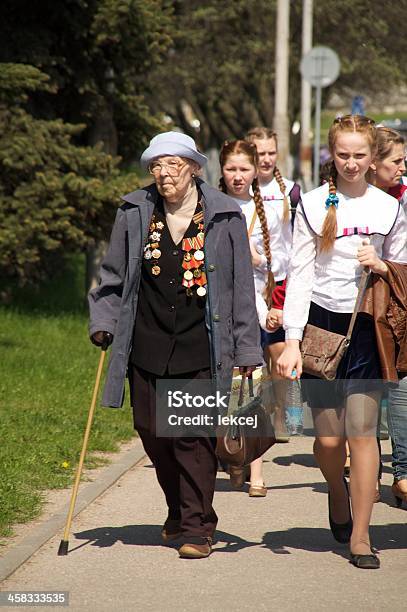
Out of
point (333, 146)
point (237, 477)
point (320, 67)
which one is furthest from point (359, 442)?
point (320, 67)

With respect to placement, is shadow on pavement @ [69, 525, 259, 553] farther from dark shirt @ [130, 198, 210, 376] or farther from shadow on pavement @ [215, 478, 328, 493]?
shadow on pavement @ [215, 478, 328, 493]

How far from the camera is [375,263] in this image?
237 inches

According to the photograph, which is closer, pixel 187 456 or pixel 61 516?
pixel 187 456

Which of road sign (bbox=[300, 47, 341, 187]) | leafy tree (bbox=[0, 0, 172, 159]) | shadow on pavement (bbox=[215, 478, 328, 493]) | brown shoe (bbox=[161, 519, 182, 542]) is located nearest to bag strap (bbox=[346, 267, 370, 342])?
brown shoe (bbox=[161, 519, 182, 542])

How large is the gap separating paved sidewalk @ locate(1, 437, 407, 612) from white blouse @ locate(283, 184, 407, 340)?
1.04 metres

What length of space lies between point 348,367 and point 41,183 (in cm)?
1013

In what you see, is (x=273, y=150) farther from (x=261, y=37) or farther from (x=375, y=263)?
(x=261, y=37)

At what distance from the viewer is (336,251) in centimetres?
616

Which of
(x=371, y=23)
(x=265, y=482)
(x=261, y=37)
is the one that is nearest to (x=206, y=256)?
(x=265, y=482)

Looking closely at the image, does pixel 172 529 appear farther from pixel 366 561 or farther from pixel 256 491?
pixel 256 491

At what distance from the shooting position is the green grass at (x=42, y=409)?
26.2ft

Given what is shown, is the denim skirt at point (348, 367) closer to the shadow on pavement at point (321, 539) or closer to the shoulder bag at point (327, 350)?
the shoulder bag at point (327, 350)

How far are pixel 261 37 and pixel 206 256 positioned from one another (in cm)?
3212

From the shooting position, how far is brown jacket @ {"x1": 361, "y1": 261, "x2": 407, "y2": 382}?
239 inches
